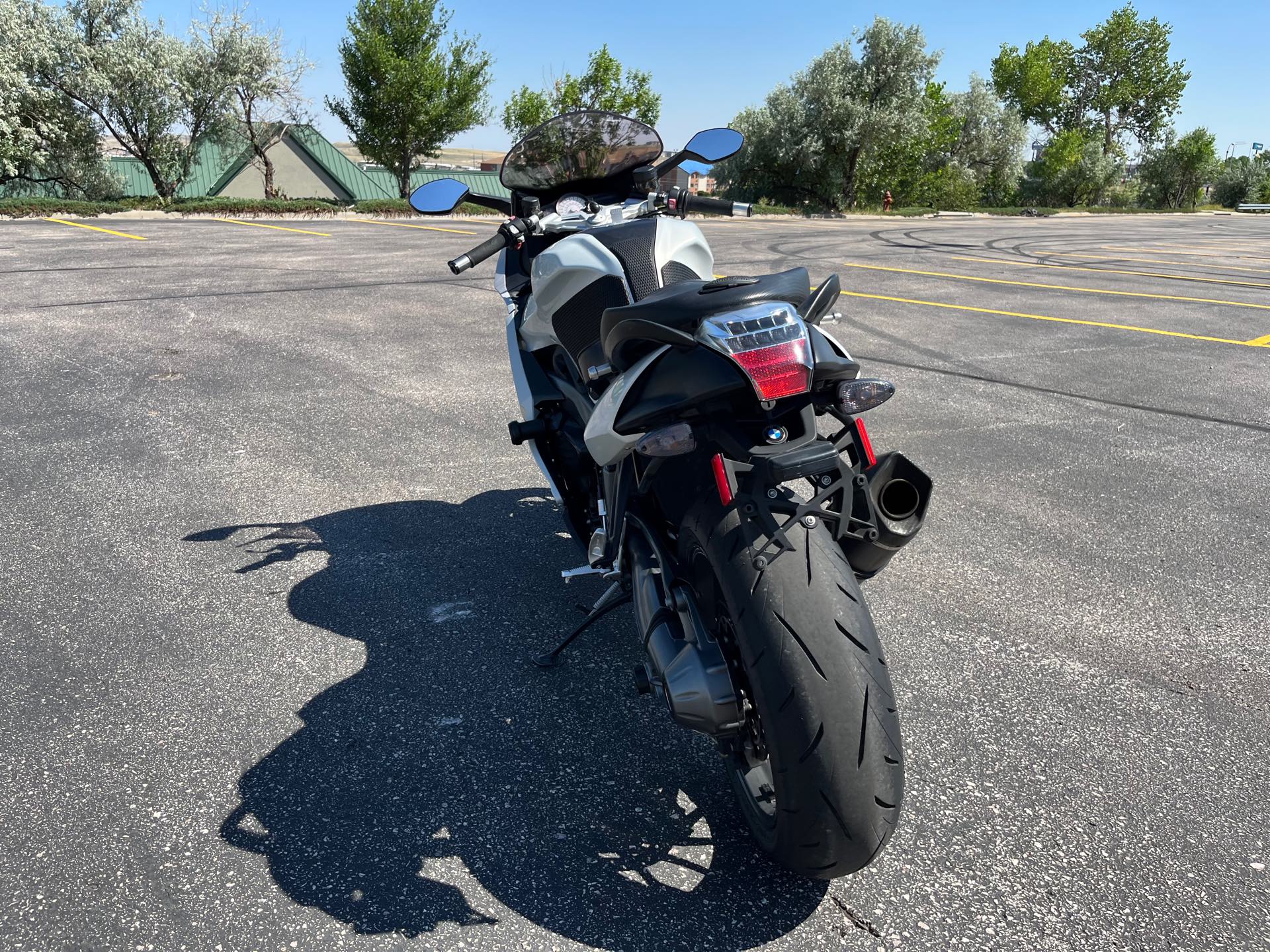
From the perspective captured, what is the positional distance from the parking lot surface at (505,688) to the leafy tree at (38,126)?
26135 mm

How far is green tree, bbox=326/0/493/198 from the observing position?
37.2m

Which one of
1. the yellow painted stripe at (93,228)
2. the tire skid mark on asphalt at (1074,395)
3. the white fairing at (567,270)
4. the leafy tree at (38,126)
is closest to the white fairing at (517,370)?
the white fairing at (567,270)

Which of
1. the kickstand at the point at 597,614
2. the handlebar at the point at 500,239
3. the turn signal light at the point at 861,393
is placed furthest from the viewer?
the handlebar at the point at 500,239

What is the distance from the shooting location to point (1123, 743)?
2820 mm

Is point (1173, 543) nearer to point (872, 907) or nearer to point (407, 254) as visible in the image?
point (872, 907)

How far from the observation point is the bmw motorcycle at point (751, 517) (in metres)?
1.94

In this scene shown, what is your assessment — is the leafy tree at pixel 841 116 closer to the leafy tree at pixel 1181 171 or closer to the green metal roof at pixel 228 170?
the green metal roof at pixel 228 170

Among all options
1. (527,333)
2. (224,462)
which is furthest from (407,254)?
(527,333)

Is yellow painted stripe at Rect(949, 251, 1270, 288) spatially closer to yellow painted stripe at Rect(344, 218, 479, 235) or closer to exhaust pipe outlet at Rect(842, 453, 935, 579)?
yellow painted stripe at Rect(344, 218, 479, 235)

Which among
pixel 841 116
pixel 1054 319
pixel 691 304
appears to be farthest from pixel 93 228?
pixel 841 116

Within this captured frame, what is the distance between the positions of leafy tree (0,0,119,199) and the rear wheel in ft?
106

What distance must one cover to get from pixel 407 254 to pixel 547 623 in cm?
1213

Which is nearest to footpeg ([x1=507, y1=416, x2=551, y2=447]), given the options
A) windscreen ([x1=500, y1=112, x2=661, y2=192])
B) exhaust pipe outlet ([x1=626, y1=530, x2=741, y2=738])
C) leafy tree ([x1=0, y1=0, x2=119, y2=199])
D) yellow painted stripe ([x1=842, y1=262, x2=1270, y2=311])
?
windscreen ([x1=500, y1=112, x2=661, y2=192])

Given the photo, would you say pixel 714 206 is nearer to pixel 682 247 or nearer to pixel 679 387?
pixel 682 247
